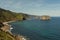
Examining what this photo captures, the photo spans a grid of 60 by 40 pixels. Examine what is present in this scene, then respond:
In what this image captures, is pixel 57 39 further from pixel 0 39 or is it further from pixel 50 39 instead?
pixel 0 39

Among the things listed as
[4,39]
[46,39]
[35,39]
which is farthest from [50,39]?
[4,39]

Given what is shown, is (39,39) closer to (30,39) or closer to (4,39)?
(30,39)

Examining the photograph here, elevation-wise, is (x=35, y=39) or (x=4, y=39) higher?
(x=4, y=39)

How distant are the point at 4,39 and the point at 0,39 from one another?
2.08 m

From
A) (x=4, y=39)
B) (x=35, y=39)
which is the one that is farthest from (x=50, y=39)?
(x=4, y=39)

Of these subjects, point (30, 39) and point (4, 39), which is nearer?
point (4, 39)

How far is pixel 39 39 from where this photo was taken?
84562mm

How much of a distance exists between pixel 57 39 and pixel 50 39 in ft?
13.1

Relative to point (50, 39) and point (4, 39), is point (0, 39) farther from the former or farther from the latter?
point (50, 39)

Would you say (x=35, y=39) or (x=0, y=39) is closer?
(x=0, y=39)

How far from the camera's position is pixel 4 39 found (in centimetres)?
5472

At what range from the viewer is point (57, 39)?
282 feet

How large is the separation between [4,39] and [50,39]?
3766 centimetres

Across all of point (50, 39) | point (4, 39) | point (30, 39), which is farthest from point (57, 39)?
point (4, 39)
